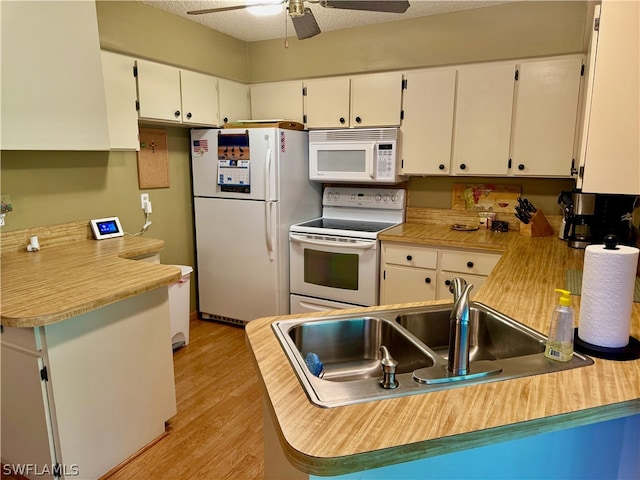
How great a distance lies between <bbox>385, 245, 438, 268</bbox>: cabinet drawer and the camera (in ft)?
9.84

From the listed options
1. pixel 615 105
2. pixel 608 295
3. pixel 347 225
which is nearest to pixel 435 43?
pixel 347 225

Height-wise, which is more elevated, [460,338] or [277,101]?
[277,101]

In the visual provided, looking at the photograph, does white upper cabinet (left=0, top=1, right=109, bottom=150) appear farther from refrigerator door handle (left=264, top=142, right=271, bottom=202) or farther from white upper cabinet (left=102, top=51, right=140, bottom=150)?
Result: refrigerator door handle (left=264, top=142, right=271, bottom=202)

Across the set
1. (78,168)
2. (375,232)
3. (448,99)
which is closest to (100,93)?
(78,168)

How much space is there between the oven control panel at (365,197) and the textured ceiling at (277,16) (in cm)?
130

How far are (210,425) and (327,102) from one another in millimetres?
2501

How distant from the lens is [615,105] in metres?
1.45

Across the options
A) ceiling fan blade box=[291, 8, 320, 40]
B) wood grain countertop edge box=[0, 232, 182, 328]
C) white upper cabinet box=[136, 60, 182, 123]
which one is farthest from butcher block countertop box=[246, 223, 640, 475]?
white upper cabinet box=[136, 60, 182, 123]

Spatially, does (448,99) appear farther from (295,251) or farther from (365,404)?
(365,404)

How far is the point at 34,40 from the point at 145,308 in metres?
1.41

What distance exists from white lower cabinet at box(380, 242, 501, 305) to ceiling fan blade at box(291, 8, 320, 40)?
59.8 inches

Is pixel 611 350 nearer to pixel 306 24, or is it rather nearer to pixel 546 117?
pixel 306 24

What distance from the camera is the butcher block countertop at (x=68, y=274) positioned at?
157 centimetres

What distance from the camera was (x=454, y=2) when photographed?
2900 mm
